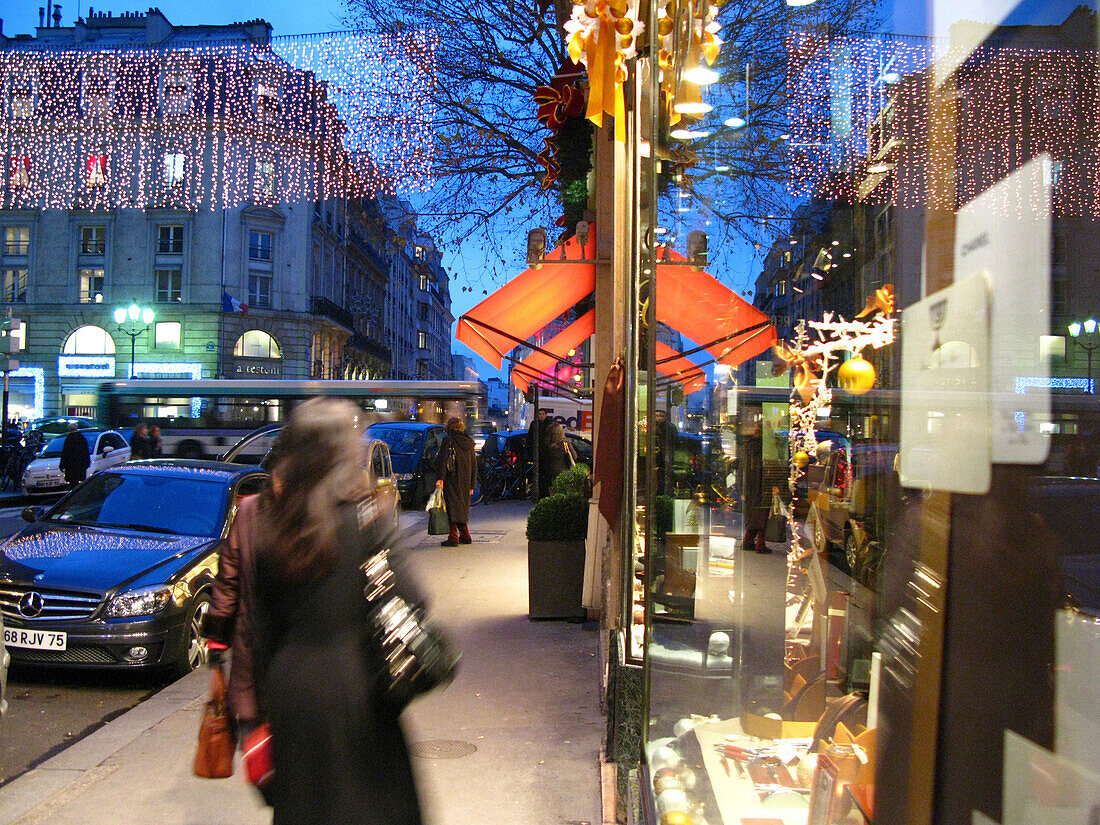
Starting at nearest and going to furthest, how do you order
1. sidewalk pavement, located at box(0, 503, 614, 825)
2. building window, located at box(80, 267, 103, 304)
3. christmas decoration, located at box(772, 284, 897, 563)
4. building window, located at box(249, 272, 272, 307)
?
christmas decoration, located at box(772, 284, 897, 563)
sidewalk pavement, located at box(0, 503, 614, 825)
building window, located at box(80, 267, 103, 304)
building window, located at box(249, 272, 272, 307)

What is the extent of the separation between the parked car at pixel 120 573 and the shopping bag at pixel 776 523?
496 centimetres

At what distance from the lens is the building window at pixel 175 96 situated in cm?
3819

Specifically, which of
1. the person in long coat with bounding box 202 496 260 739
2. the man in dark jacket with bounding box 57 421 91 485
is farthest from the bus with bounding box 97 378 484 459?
the person in long coat with bounding box 202 496 260 739

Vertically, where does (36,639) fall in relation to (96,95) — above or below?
below

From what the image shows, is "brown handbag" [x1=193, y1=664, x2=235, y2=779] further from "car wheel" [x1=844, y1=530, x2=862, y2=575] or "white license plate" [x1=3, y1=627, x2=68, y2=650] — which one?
"white license plate" [x1=3, y1=627, x2=68, y2=650]

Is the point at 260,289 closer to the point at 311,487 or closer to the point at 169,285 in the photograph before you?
the point at 169,285

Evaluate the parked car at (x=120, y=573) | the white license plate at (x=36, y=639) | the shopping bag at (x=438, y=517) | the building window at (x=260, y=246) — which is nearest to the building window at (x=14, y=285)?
the building window at (x=260, y=246)

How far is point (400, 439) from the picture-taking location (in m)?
21.1

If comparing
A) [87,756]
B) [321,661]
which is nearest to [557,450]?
[87,756]

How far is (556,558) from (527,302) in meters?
2.43

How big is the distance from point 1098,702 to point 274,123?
138 ft

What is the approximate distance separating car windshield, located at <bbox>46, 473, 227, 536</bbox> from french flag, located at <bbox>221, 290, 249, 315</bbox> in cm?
3668

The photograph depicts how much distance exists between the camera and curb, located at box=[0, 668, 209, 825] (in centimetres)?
398

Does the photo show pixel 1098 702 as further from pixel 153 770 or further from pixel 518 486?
pixel 518 486
